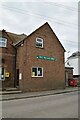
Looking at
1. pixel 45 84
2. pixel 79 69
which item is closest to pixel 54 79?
pixel 45 84

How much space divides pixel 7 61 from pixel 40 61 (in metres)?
3.98

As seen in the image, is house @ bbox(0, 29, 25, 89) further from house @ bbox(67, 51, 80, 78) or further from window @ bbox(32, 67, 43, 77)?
house @ bbox(67, 51, 80, 78)

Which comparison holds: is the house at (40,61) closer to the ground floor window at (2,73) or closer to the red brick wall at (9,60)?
the red brick wall at (9,60)

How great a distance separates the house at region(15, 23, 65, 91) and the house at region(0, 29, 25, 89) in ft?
1.81

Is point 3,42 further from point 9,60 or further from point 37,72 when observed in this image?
point 37,72

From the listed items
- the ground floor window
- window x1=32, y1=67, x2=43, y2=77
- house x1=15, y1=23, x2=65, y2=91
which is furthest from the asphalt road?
window x1=32, y1=67, x2=43, y2=77

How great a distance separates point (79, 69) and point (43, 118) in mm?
40059

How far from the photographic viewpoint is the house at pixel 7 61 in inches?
970

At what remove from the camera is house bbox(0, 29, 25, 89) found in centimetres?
2464

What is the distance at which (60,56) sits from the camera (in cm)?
2895

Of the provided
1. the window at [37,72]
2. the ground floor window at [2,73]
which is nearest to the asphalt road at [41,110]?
the ground floor window at [2,73]

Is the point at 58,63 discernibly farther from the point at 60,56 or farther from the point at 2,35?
the point at 2,35

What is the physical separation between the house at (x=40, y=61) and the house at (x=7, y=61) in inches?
21.7

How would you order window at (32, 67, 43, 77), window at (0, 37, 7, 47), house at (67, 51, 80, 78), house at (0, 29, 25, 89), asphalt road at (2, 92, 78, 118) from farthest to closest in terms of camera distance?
house at (67, 51, 80, 78) < window at (32, 67, 43, 77) < window at (0, 37, 7, 47) < house at (0, 29, 25, 89) < asphalt road at (2, 92, 78, 118)
